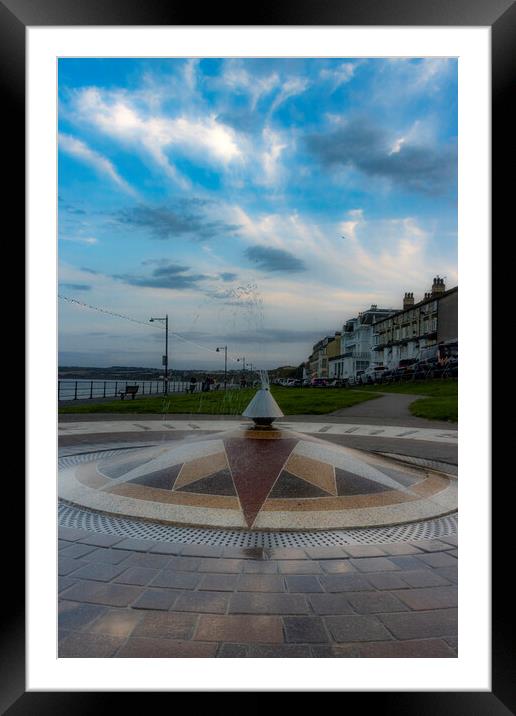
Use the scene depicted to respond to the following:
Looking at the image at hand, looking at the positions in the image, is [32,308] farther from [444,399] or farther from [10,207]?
[444,399]

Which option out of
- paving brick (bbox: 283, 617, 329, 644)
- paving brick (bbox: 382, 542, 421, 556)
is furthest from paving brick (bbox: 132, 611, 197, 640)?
paving brick (bbox: 382, 542, 421, 556)

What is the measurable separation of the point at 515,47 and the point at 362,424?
16.4 metres

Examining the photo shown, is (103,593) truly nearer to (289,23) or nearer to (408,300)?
(289,23)

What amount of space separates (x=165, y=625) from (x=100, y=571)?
124 centimetres

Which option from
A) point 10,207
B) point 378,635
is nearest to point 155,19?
point 10,207

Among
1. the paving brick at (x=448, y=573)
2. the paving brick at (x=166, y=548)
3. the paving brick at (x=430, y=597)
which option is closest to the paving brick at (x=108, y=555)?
the paving brick at (x=166, y=548)

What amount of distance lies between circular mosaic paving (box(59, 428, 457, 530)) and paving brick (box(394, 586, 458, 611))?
1620 millimetres

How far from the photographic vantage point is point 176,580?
4.04m

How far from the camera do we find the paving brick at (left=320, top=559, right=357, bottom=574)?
4250 millimetres

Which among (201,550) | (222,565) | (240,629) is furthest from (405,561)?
(201,550)

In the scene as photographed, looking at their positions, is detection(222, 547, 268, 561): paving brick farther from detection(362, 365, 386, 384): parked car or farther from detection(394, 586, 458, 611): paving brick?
detection(362, 365, 386, 384): parked car

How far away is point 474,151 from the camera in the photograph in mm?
2510

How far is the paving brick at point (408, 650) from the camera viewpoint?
10.0ft

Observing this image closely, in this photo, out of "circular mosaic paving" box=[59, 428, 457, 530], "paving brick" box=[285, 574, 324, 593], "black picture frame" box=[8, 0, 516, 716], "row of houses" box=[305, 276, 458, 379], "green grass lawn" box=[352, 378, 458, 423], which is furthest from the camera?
"row of houses" box=[305, 276, 458, 379]
